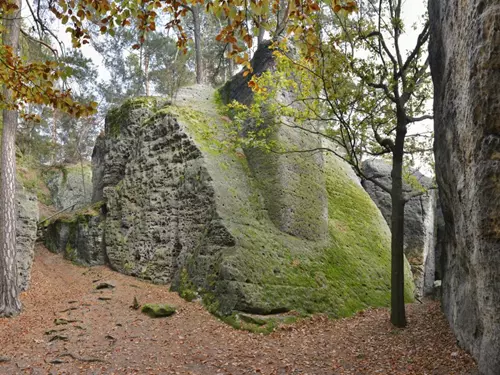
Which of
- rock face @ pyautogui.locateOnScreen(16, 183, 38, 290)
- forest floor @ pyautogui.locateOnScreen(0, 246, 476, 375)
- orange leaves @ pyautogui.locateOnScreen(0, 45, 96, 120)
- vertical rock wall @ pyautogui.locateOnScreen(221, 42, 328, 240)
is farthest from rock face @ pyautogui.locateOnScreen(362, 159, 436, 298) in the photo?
orange leaves @ pyautogui.locateOnScreen(0, 45, 96, 120)

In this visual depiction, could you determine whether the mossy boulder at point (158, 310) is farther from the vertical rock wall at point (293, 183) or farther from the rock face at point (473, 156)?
the rock face at point (473, 156)

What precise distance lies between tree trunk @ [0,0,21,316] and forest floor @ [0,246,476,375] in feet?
1.96

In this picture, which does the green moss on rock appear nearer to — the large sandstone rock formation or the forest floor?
the large sandstone rock formation

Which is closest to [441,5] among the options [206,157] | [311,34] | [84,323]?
[311,34]

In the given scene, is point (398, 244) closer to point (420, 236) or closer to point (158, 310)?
point (158, 310)

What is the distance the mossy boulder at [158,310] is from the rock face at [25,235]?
176 inches

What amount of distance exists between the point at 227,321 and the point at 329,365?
348 cm

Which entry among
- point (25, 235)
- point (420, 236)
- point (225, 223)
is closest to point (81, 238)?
point (25, 235)

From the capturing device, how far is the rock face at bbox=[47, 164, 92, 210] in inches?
1072

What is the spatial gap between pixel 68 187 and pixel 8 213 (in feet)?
59.4

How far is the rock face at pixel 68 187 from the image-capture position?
27219 millimetres

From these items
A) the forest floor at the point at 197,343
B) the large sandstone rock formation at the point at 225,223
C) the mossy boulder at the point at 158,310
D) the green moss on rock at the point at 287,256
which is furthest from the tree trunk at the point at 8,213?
the green moss on rock at the point at 287,256

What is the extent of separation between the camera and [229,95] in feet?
64.1

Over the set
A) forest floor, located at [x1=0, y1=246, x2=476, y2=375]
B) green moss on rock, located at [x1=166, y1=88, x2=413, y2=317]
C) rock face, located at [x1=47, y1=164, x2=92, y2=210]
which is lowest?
forest floor, located at [x1=0, y1=246, x2=476, y2=375]
